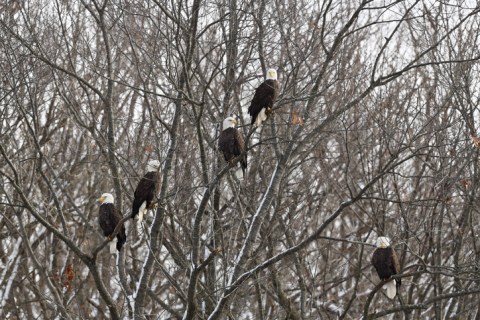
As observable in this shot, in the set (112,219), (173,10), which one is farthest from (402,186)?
(173,10)

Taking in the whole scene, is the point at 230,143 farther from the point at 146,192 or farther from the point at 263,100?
the point at 146,192

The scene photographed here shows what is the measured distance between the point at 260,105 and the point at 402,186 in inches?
131

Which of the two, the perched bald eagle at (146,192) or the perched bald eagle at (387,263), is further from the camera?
the perched bald eagle at (387,263)

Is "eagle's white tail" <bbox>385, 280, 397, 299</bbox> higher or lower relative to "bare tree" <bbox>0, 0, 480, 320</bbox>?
lower

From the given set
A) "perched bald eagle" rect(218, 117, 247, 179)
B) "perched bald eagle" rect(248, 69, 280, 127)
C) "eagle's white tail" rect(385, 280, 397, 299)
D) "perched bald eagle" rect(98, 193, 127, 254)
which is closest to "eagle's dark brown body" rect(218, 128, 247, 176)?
"perched bald eagle" rect(218, 117, 247, 179)

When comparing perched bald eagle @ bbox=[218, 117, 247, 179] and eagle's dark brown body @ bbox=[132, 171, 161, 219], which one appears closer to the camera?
eagle's dark brown body @ bbox=[132, 171, 161, 219]

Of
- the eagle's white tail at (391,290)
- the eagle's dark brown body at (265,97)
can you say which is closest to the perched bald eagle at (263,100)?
the eagle's dark brown body at (265,97)

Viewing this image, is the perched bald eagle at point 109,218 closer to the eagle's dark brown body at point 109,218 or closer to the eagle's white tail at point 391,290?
the eagle's dark brown body at point 109,218

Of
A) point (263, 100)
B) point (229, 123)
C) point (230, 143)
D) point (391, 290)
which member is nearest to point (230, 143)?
point (230, 143)

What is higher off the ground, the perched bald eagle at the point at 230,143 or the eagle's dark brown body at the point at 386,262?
the perched bald eagle at the point at 230,143

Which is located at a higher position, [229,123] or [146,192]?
[229,123]

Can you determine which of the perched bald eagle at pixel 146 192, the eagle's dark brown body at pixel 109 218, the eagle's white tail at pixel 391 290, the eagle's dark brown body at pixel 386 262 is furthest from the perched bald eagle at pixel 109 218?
the eagle's white tail at pixel 391 290

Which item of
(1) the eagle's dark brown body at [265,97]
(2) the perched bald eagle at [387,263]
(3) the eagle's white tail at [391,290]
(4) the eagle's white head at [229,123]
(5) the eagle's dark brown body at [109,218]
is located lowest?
(3) the eagle's white tail at [391,290]

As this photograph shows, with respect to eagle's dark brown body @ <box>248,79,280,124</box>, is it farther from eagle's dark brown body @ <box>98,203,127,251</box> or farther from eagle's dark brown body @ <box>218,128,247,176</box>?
eagle's dark brown body @ <box>98,203,127,251</box>
